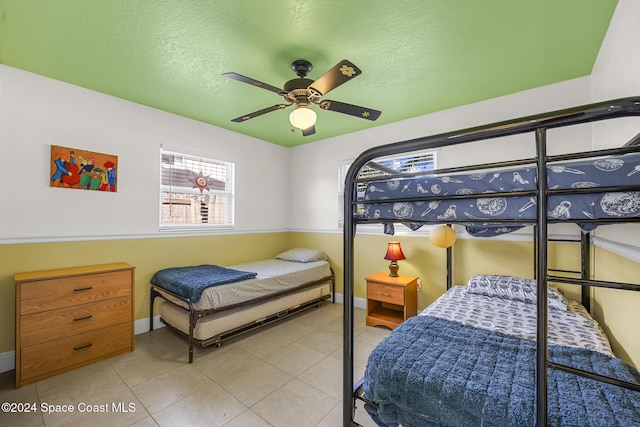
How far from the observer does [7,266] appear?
91.2 inches

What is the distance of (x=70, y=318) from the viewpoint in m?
2.28

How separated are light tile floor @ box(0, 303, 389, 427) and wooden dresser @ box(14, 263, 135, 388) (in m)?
0.13

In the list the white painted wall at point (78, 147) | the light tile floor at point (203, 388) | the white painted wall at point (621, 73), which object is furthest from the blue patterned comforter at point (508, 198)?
the white painted wall at point (78, 147)

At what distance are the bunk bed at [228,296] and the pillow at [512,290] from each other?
6.63 ft

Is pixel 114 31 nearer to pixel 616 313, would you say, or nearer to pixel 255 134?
pixel 255 134

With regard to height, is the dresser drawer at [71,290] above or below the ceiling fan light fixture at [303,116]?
below

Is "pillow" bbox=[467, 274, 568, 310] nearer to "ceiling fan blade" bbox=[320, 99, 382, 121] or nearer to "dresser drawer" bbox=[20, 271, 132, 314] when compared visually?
"ceiling fan blade" bbox=[320, 99, 382, 121]

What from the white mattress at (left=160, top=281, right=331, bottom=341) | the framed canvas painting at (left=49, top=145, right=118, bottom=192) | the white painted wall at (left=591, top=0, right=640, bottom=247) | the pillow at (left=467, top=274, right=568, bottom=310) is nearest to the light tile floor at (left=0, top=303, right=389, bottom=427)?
the white mattress at (left=160, top=281, right=331, bottom=341)

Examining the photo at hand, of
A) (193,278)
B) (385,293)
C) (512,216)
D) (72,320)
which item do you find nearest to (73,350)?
(72,320)

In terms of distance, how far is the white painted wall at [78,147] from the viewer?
2361mm

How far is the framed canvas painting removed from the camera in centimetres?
256

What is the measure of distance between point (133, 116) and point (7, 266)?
1836 mm

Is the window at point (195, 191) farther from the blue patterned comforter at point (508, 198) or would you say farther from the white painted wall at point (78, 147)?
the blue patterned comforter at point (508, 198)

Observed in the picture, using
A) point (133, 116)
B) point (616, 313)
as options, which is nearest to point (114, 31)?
point (133, 116)
